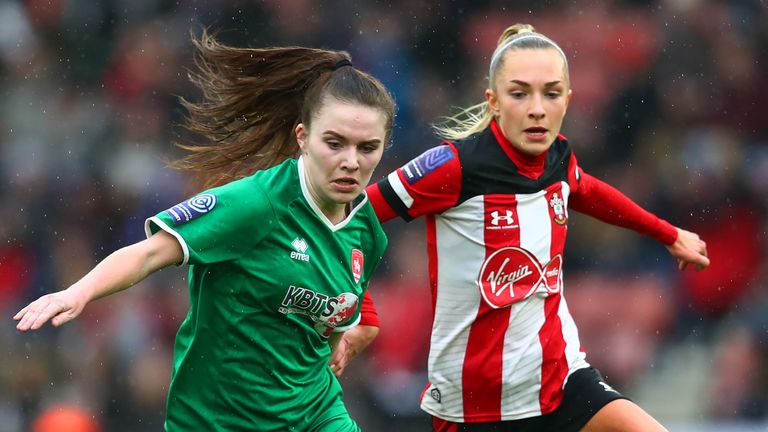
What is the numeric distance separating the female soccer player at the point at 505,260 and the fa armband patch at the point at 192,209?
109 cm

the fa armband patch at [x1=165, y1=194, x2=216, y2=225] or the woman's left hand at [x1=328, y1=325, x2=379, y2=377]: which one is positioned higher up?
the fa armband patch at [x1=165, y1=194, x2=216, y2=225]

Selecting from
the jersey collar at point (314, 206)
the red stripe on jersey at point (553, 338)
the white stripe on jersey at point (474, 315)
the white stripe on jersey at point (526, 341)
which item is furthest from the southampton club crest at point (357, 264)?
the red stripe on jersey at point (553, 338)

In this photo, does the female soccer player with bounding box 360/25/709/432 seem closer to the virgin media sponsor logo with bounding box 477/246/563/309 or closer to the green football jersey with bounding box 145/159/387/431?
the virgin media sponsor logo with bounding box 477/246/563/309

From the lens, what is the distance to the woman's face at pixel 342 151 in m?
3.83

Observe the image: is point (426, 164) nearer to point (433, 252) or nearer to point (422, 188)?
point (422, 188)

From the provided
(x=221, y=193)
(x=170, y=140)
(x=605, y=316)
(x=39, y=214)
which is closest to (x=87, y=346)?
(x=39, y=214)

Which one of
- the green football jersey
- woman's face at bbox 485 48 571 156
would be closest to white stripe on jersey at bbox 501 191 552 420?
woman's face at bbox 485 48 571 156

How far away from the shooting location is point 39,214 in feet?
27.9

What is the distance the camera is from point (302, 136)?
4.01 m

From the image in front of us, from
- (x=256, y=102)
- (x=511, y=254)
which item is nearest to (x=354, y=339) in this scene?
(x=511, y=254)

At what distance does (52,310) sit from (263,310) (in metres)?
0.88

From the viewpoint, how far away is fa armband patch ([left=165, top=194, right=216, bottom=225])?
141 inches

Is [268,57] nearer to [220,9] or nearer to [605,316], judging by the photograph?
[605,316]

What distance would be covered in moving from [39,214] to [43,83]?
46.1 inches
